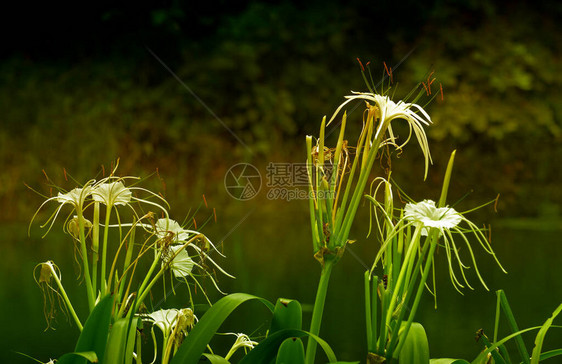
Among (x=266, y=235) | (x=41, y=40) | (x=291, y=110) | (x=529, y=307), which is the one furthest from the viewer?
(x=41, y=40)

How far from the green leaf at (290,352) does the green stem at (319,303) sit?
0.01 m

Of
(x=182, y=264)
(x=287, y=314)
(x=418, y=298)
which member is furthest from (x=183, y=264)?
(x=418, y=298)

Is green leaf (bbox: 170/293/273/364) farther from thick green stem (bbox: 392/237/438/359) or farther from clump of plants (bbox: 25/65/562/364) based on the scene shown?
thick green stem (bbox: 392/237/438/359)

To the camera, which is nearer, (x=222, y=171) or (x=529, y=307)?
(x=529, y=307)

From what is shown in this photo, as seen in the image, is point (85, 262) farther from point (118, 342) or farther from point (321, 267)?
point (321, 267)

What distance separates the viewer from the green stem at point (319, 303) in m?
0.50

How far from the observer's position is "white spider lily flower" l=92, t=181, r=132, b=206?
519 mm

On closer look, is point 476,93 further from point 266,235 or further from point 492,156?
point 266,235

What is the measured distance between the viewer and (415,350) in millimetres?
530

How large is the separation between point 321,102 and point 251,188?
55 centimetres

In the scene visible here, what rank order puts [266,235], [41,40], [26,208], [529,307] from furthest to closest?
[41,40]
[26,208]
[266,235]
[529,307]

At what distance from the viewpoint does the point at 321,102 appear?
282cm

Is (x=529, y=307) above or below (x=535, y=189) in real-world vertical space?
below

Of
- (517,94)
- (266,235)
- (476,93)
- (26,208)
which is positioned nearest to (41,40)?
(26,208)
